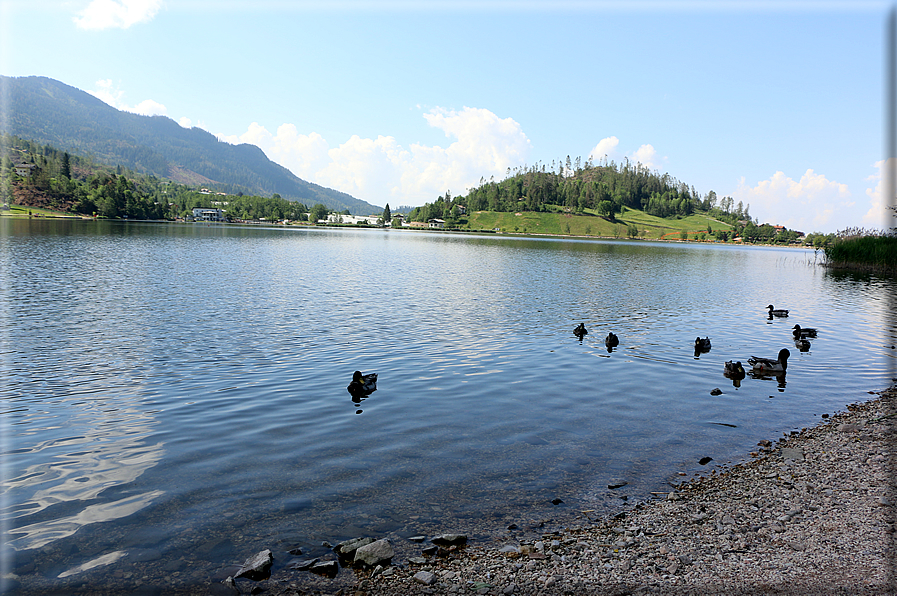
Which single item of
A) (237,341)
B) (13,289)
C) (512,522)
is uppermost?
(13,289)

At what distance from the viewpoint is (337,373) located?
2112cm

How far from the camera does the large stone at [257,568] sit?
8.27m

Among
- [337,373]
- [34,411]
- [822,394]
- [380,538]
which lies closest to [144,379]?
[34,411]

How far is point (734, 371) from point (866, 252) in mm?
81168

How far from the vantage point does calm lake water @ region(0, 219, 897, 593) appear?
32.2 ft

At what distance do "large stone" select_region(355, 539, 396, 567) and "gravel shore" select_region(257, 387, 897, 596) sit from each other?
0.20 meters

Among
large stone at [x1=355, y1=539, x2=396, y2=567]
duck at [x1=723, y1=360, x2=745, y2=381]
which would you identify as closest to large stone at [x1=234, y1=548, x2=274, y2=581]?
large stone at [x1=355, y1=539, x2=396, y2=567]

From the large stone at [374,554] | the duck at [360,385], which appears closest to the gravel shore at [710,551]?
the large stone at [374,554]

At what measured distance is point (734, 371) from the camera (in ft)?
73.7

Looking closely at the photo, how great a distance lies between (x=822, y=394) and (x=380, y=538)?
65.8ft

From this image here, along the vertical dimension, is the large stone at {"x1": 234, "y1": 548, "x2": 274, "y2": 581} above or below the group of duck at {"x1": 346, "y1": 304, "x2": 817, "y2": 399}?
below

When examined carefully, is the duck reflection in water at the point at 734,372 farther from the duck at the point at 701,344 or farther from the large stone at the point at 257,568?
the large stone at the point at 257,568

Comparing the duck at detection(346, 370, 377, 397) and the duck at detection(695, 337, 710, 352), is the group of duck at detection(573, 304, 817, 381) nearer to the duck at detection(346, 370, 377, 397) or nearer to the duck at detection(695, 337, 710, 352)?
the duck at detection(695, 337, 710, 352)

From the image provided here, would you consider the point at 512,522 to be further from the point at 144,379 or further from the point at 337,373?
the point at 144,379
